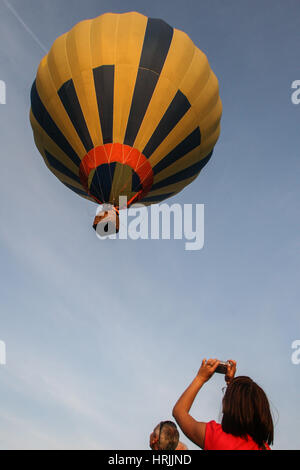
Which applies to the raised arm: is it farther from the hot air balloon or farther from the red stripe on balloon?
the red stripe on balloon

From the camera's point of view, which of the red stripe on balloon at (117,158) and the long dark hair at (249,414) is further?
the red stripe on balloon at (117,158)

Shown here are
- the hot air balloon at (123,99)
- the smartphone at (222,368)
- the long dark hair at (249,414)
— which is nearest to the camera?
the long dark hair at (249,414)

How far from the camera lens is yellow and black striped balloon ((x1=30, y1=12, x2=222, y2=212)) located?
9.00 metres

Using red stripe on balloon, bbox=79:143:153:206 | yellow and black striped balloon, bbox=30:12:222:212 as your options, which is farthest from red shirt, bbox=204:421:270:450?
red stripe on balloon, bbox=79:143:153:206

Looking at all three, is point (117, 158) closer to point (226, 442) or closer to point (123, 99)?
point (123, 99)

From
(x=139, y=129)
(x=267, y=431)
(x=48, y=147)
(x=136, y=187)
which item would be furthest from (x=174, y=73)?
(x=267, y=431)

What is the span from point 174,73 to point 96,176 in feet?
10.9

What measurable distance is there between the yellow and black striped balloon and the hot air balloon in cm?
2

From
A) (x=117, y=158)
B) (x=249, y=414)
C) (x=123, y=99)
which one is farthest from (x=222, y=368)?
(x=123, y=99)

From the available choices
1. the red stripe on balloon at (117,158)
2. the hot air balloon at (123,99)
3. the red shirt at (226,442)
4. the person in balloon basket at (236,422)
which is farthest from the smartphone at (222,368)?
the red stripe on balloon at (117,158)

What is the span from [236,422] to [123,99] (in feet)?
27.2

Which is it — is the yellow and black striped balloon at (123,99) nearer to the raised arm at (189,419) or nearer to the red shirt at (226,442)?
the raised arm at (189,419)

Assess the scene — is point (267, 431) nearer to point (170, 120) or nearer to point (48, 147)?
point (170, 120)

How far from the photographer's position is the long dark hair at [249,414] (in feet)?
6.88
